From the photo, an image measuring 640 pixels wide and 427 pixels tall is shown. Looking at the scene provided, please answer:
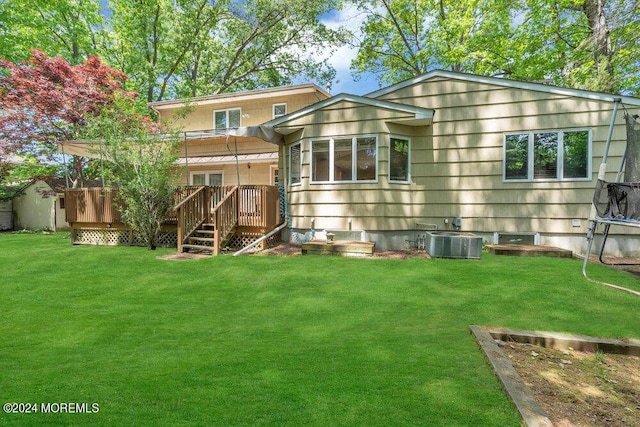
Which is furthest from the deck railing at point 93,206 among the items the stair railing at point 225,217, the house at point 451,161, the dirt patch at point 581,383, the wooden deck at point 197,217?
Answer: the dirt patch at point 581,383

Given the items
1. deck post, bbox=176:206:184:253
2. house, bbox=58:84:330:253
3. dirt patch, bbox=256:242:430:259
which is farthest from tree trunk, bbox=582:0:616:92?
deck post, bbox=176:206:184:253

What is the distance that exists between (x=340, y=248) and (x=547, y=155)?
624 centimetres

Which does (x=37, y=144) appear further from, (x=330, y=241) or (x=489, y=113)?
(x=489, y=113)

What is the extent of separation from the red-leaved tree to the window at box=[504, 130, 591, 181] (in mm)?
15833

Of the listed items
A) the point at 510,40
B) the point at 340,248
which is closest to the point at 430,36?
the point at 510,40

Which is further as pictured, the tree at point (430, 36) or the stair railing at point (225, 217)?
the tree at point (430, 36)

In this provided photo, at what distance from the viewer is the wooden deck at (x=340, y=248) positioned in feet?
28.4

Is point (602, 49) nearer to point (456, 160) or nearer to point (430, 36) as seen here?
point (456, 160)

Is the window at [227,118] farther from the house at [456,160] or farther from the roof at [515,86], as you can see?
the roof at [515,86]

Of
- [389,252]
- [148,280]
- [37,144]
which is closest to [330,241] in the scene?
[389,252]

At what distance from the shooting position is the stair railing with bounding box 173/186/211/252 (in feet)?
31.7

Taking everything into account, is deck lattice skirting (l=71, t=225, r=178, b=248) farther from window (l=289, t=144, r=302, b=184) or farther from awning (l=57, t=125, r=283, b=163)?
window (l=289, t=144, r=302, b=184)

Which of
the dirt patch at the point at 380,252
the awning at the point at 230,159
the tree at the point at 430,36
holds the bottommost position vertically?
the dirt patch at the point at 380,252

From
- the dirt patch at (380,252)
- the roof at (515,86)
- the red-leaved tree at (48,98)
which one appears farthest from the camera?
the red-leaved tree at (48,98)
